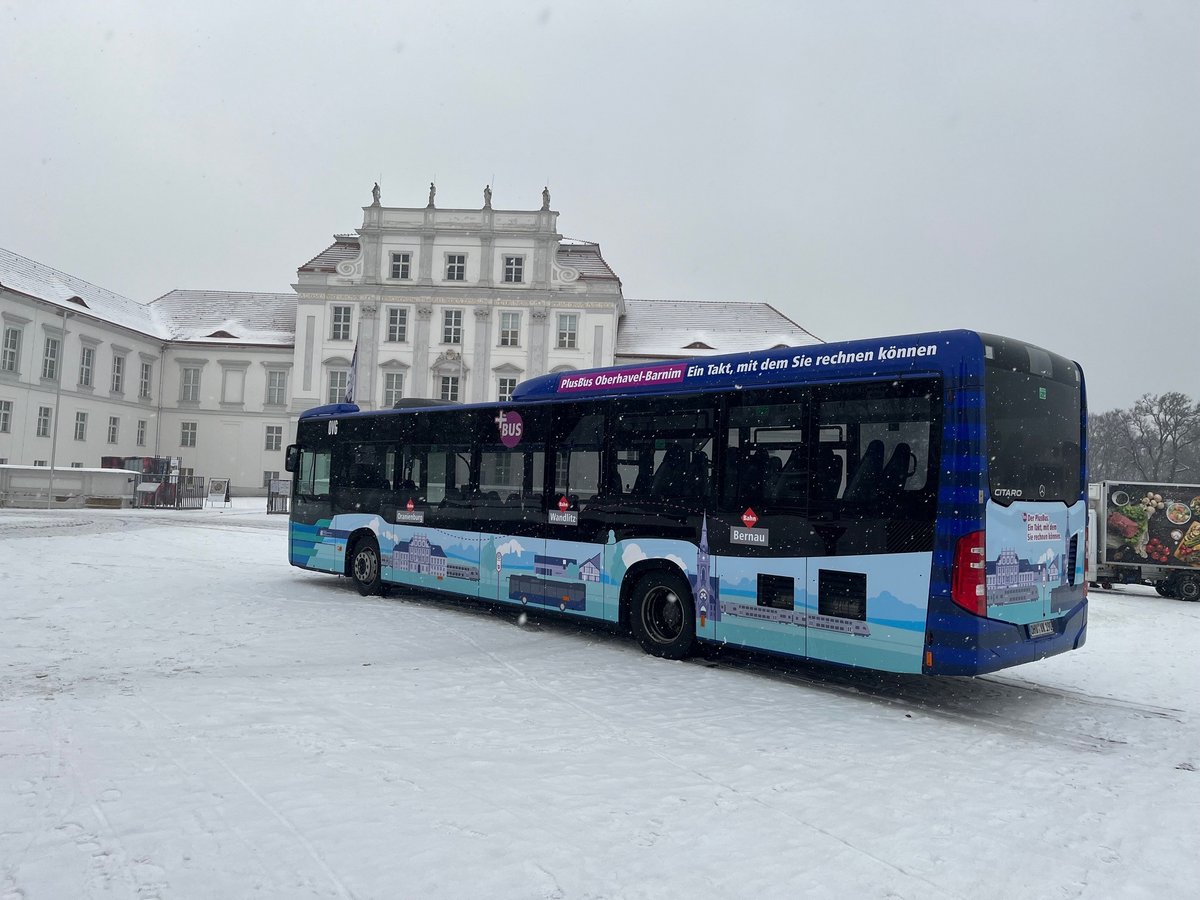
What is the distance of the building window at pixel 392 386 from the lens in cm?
5172

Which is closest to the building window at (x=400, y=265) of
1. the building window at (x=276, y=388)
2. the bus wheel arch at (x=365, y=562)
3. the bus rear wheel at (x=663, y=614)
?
the building window at (x=276, y=388)

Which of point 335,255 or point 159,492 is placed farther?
point 335,255

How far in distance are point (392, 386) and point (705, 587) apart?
45734 millimetres

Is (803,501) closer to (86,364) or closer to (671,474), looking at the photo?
(671,474)

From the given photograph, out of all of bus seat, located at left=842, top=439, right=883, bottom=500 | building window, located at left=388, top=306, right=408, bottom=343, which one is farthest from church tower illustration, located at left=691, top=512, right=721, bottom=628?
building window, located at left=388, top=306, right=408, bottom=343

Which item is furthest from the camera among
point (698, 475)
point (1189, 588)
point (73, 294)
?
point (73, 294)

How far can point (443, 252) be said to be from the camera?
51.6 metres

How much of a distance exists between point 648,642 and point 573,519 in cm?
172

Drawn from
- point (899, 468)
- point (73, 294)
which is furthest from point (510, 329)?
point (899, 468)

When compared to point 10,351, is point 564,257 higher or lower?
higher

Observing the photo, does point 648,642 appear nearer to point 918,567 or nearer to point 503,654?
point 503,654

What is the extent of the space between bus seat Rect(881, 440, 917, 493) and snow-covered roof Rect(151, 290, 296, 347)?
51837 mm

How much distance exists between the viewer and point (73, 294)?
4834 cm

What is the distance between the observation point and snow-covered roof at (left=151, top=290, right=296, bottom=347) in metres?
55.0
